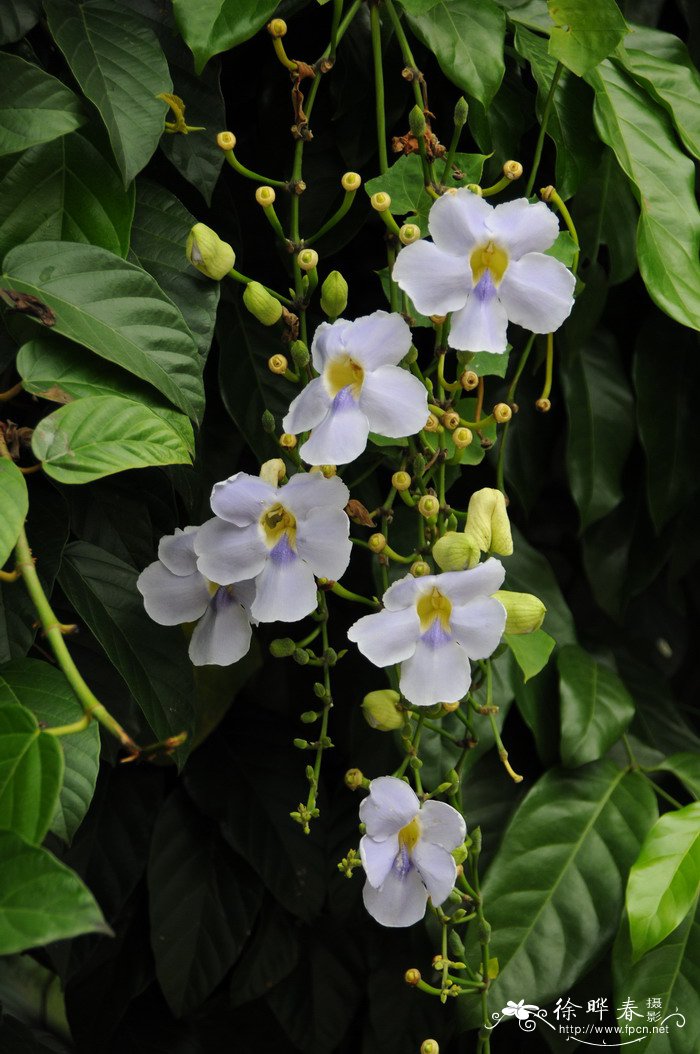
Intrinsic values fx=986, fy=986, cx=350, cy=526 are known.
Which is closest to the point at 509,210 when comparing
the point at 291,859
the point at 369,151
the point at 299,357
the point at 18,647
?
the point at 299,357

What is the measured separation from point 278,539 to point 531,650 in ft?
0.80

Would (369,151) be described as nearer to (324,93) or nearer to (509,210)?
(324,93)

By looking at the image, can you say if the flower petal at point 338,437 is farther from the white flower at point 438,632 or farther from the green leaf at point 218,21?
the green leaf at point 218,21

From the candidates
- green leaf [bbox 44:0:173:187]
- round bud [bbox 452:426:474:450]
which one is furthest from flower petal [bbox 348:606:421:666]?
green leaf [bbox 44:0:173:187]

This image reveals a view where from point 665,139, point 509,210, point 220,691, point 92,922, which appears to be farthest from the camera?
point 220,691

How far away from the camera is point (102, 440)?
0.54 m

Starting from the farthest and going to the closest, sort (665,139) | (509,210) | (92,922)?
(665,139) < (509,210) < (92,922)

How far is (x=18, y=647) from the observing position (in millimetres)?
581

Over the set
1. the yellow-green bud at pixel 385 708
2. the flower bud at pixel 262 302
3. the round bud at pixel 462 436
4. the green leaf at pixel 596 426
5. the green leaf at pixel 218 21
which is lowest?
the green leaf at pixel 596 426

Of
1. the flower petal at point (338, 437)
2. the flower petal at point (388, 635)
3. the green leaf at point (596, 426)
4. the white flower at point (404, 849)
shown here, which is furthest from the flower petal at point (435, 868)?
the green leaf at point (596, 426)

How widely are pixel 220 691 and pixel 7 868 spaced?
16.9 inches

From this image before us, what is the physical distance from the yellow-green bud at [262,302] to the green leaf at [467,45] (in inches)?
8.2

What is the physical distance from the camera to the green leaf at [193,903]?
0.87 metres

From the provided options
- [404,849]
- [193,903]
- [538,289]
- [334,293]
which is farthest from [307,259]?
[193,903]
